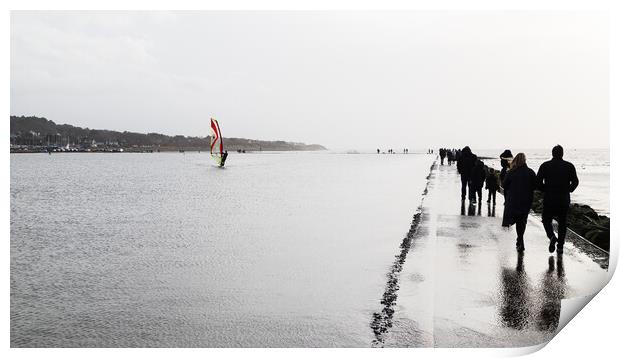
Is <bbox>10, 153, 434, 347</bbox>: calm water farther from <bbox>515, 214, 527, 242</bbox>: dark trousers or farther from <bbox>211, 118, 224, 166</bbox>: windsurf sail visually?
<bbox>211, 118, 224, 166</bbox>: windsurf sail

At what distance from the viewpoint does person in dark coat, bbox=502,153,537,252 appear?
988 cm

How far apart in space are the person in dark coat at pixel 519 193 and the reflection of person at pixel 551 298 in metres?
1.31

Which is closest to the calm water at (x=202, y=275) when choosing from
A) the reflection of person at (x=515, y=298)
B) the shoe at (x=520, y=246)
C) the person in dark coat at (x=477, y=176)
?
the reflection of person at (x=515, y=298)

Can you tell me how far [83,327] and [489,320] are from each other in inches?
200

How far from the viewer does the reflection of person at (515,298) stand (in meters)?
6.35

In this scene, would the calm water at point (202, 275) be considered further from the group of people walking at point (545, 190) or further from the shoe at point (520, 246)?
the group of people walking at point (545, 190)

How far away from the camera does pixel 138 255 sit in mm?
11898

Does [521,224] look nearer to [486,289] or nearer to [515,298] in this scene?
[486,289]

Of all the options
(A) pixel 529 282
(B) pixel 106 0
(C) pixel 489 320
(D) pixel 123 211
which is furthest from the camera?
(D) pixel 123 211

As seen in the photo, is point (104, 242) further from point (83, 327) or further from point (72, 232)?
point (83, 327)

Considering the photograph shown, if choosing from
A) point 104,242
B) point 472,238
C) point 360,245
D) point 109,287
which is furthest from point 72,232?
point 472,238

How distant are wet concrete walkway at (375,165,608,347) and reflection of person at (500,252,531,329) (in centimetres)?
1
